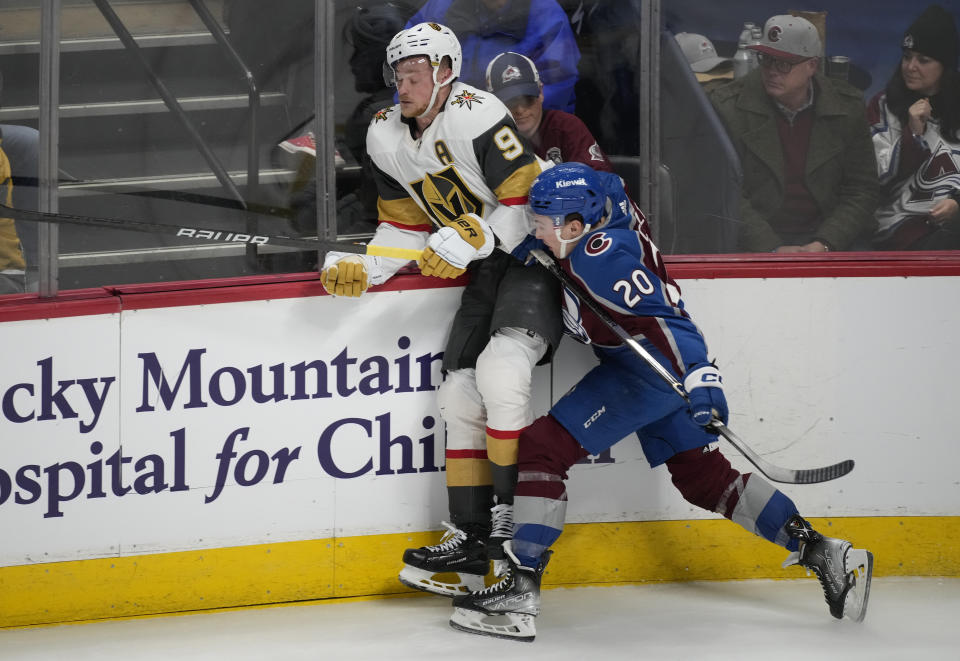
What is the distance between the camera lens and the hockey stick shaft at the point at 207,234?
3.12 m

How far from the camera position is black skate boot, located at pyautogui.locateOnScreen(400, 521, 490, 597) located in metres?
3.17

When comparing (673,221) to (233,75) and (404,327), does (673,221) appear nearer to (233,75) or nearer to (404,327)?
(404,327)

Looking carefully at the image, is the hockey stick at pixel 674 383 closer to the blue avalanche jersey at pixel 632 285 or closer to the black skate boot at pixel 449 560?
the blue avalanche jersey at pixel 632 285

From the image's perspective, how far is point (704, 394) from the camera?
9.25 ft

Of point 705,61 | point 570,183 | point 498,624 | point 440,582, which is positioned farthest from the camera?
point 705,61

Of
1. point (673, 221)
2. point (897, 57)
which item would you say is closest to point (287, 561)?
point (673, 221)

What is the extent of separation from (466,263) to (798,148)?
3.51ft

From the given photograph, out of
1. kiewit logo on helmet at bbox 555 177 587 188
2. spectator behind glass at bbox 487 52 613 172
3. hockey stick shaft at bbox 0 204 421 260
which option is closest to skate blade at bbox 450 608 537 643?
hockey stick shaft at bbox 0 204 421 260

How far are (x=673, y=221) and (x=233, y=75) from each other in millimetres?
1266

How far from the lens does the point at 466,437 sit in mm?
3195

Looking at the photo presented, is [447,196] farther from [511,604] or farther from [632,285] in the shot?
[511,604]

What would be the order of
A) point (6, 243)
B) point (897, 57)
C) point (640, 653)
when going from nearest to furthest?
point (640, 653) → point (6, 243) → point (897, 57)

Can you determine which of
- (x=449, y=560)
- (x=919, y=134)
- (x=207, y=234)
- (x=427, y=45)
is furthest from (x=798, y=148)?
(x=207, y=234)

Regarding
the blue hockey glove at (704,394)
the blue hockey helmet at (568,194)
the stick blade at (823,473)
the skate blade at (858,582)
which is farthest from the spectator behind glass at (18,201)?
the skate blade at (858,582)
